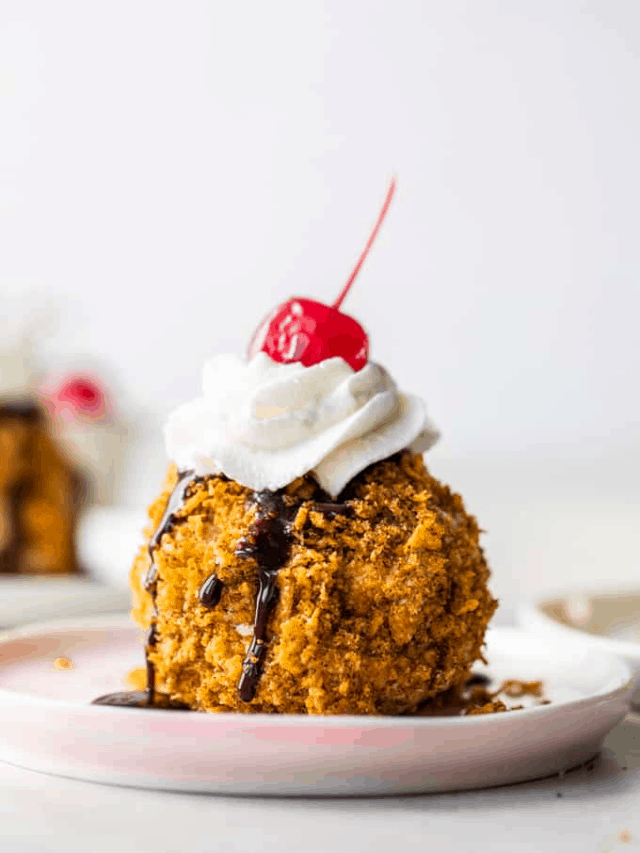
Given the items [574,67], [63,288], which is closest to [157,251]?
[63,288]

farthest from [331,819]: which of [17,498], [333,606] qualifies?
[17,498]

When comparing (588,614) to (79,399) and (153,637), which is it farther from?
(79,399)

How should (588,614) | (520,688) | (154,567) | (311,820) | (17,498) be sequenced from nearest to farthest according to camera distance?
(311,820) → (154,567) → (520,688) → (588,614) → (17,498)

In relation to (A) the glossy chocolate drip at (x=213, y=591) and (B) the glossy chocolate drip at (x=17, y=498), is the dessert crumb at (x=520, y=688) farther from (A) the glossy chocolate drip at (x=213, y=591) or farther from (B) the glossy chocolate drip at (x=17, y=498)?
(B) the glossy chocolate drip at (x=17, y=498)

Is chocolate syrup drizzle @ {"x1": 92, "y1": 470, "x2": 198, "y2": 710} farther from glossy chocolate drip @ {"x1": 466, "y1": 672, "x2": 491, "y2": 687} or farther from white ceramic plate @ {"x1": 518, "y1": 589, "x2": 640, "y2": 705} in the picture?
white ceramic plate @ {"x1": 518, "y1": 589, "x2": 640, "y2": 705}

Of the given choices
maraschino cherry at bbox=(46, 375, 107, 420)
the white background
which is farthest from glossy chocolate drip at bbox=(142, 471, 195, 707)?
the white background

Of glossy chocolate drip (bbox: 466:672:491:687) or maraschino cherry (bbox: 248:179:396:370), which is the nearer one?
maraschino cherry (bbox: 248:179:396:370)
